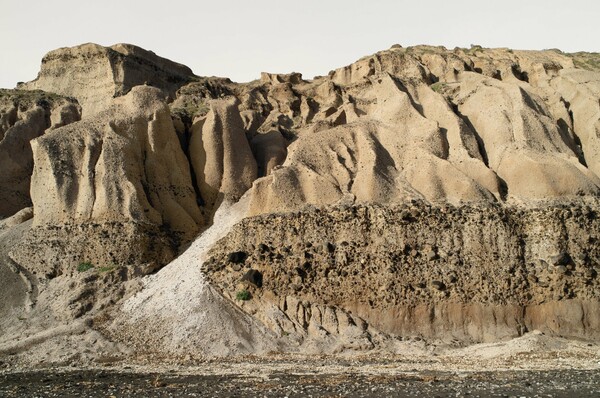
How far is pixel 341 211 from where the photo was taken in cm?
2594

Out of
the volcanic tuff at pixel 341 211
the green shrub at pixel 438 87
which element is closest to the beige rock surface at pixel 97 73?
the volcanic tuff at pixel 341 211

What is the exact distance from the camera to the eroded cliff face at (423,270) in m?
23.2

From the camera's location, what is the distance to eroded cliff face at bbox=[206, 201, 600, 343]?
23234 mm

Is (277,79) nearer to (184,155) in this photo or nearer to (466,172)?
(184,155)

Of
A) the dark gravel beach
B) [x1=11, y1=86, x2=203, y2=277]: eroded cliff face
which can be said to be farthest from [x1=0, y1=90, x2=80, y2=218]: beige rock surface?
the dark gravel beach

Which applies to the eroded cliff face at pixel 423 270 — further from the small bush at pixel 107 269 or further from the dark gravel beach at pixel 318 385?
the dark gravel beach at pixel 318 385

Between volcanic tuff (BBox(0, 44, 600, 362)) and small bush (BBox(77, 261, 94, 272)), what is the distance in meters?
0.24

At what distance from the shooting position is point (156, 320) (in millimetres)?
23438

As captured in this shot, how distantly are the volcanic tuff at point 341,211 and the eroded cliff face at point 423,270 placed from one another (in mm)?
58

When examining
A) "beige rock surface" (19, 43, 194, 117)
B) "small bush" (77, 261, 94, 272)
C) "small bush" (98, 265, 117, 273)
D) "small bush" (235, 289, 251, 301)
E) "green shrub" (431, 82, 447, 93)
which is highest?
"beige rock surface" (19, 43, 194, 117)

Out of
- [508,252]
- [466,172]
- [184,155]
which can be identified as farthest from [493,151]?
[184,155]

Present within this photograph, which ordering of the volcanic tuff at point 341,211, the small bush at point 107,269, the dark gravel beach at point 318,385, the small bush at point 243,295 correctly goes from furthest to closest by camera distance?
1. the small bush at point 107,269
2. the small bush at point 243,295
3. the volcanic tuff at point 341,211
4. the dark gravel beach at point 318,385

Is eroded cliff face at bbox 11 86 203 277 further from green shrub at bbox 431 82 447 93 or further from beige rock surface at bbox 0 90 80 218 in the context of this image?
green shrub at bbox 431 82 447 93

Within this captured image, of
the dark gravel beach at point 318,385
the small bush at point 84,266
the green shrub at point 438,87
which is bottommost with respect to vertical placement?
the dark gravel beach at point 318,385
